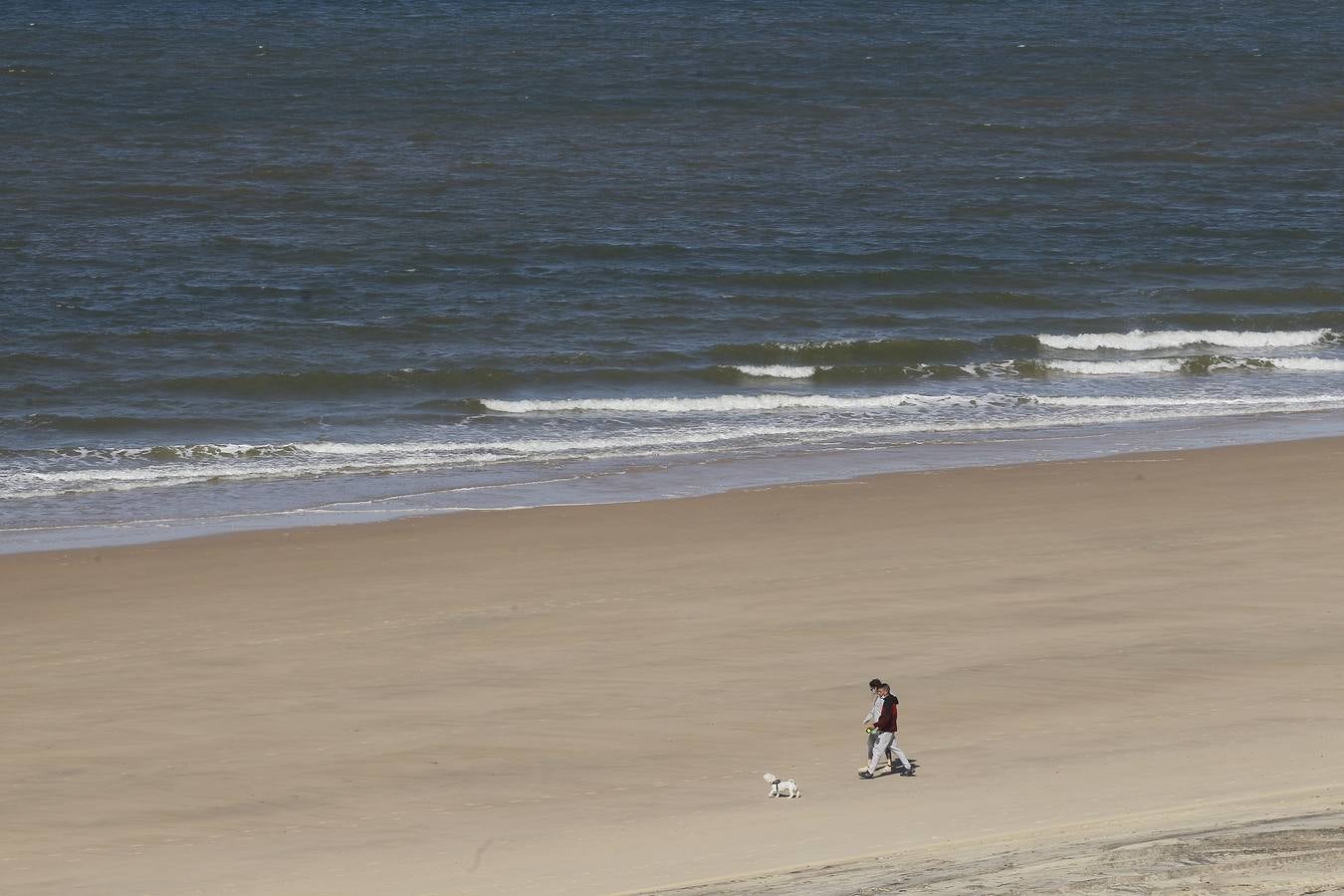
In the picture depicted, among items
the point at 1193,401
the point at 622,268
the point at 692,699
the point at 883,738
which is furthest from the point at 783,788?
the point at 622,268

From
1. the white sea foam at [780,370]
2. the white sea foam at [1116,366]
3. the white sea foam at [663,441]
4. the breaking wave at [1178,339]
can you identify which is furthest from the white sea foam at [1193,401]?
the white sea foam at [780,370]

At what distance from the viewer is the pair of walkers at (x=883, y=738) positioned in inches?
505

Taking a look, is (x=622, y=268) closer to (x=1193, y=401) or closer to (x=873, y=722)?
(x=1193, y=401)

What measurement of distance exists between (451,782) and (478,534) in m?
6.81

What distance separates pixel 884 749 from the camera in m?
12.9

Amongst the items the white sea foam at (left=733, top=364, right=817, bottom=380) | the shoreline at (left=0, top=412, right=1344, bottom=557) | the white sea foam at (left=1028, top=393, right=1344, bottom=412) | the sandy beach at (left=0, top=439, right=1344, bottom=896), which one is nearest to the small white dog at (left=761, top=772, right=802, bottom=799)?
the sandy beach at (left=0, top=439, right=1344, bottom=896)

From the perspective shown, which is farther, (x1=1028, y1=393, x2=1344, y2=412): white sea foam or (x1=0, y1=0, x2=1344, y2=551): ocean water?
(x1=1028, y1=393, x2=1344, y2=412): white sea foam

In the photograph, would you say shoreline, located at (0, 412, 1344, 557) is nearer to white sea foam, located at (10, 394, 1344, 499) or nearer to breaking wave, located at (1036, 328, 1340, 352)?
white sea foam, located at (10, 394, 1344, 499)

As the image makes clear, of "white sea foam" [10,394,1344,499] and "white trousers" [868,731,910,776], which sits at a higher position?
"white sea foam" [10,394,1344,499]

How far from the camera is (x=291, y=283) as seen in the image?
3241cm

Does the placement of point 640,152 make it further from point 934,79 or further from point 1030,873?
point 1030,873

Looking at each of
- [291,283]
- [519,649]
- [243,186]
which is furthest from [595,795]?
[243,186]

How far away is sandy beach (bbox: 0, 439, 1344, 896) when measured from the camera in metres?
11.3

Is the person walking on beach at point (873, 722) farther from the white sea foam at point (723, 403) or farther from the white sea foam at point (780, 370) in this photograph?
the white sea foam at point (780, 370)
